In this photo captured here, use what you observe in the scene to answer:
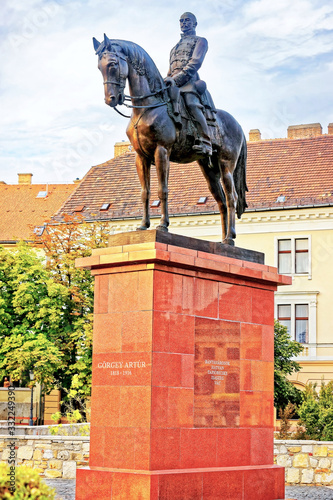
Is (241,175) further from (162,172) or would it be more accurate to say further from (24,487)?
(24,487)

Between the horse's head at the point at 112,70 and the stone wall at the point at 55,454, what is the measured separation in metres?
8.26

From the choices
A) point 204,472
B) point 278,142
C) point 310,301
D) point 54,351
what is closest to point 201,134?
point 204,472

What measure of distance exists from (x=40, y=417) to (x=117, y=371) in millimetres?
30351

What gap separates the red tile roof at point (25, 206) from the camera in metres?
54.2

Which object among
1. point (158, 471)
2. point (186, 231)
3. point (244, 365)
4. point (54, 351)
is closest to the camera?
point (158, 471)

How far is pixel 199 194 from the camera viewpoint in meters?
45.3

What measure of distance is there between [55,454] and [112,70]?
30.1ft

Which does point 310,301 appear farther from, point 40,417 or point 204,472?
point 204,472

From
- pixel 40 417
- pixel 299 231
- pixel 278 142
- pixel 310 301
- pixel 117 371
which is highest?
Result: pixel 278 142

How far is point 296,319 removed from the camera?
42.4 m

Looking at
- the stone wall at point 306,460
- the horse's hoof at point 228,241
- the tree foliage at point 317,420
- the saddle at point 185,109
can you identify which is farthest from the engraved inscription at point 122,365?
the tree foliage at point 317,420

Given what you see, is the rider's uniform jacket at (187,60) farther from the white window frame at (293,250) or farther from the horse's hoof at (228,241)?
the white window frame at (293,250)

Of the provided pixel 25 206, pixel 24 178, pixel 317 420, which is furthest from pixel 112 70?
pixel 24 178

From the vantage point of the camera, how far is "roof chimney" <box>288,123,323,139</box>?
50188 millimetres
